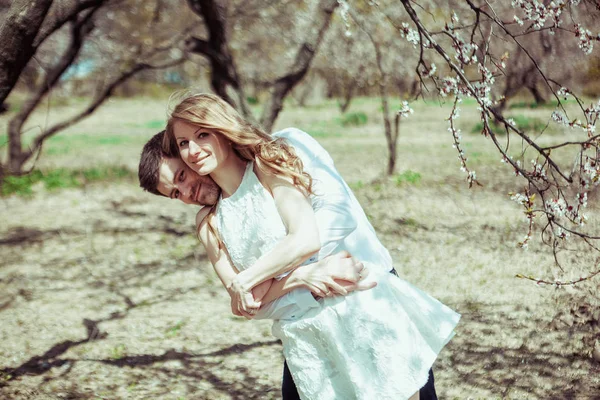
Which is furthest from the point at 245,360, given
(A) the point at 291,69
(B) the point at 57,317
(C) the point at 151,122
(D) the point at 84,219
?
(C) the point at 151,122

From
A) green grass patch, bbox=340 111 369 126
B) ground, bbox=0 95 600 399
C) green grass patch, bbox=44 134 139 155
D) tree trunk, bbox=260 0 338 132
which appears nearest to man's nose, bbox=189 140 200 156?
ground, bbox=0 95 600 399

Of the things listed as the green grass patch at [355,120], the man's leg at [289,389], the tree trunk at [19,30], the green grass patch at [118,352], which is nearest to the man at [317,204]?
the man's leg at [289,389]

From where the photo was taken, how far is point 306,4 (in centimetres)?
928

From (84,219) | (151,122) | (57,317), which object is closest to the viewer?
(57,317)

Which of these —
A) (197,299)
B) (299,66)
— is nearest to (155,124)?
(299,66)

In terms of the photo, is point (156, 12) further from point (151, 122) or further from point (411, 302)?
point (151, 122)

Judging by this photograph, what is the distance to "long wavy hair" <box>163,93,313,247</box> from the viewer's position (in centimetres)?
194

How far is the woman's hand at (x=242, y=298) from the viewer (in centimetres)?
196

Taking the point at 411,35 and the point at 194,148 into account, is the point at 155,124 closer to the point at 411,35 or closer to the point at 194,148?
the point at 411,35

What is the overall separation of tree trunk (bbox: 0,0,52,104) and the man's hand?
1.81 metres

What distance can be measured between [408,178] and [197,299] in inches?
182

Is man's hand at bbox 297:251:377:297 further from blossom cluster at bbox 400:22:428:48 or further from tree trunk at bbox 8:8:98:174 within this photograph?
tree trunk at bbox 8:8:98:174

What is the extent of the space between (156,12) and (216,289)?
5.01m

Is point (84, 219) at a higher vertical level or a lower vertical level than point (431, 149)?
lower
